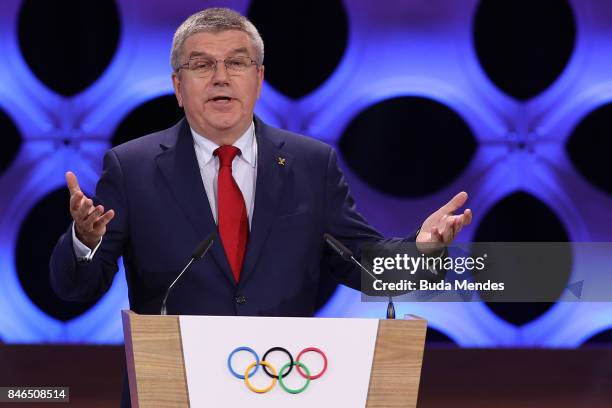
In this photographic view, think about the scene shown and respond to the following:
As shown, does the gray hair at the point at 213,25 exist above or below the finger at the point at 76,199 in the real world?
above

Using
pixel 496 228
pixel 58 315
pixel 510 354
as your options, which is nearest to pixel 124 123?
pixel 58 315

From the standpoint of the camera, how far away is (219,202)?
2.36 metres

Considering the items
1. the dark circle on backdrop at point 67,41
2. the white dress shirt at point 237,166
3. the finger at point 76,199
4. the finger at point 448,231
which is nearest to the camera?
the finger at point 76,199

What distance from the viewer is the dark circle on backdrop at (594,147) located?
4.65 m

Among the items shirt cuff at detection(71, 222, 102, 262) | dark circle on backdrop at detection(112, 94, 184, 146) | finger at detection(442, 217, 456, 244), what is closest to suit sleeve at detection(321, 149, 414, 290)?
finger at detection(442, 217, 456, 244)

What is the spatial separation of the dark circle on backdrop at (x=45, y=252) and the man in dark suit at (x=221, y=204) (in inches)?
89.1

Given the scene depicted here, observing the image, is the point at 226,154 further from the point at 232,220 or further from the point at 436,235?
the point at 436,235

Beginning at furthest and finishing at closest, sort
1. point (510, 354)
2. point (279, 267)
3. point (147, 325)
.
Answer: point (510, 354) < point (279, 267) < point (147, 325)

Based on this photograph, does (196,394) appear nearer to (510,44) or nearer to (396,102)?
(396,102)

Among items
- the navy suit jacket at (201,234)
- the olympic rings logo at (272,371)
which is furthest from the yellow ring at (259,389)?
the navy suit jacket at (201,234)

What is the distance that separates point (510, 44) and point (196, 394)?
327 cm

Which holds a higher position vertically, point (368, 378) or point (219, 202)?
point (219, 202)

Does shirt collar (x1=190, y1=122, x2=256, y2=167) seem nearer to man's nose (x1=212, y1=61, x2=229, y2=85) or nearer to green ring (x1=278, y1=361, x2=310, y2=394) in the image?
man's nose (x1=212, y1=61, x2=229, y2=85)

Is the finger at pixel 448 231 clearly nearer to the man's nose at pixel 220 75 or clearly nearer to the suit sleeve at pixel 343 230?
the suit sleeve at pixel 343 230
